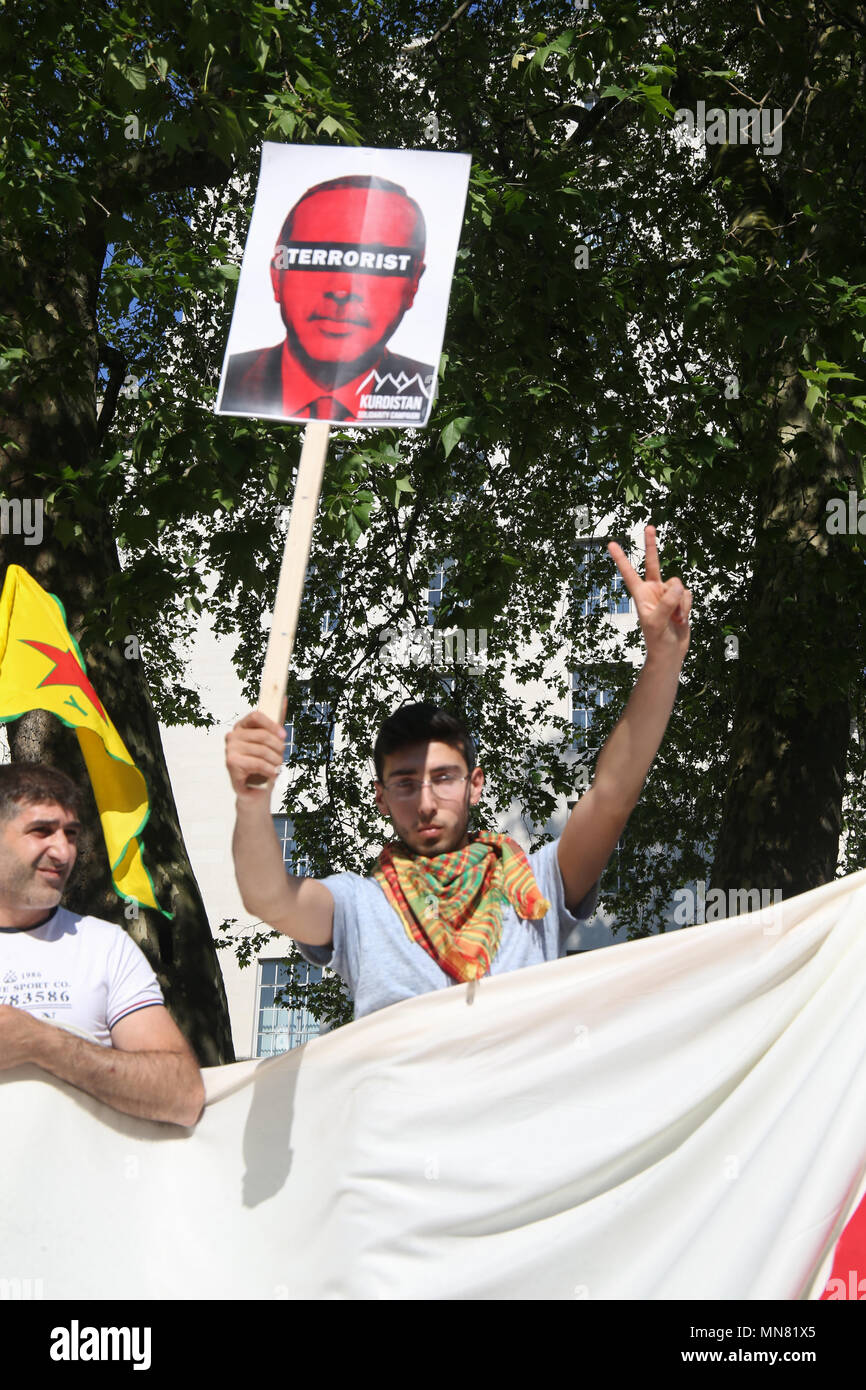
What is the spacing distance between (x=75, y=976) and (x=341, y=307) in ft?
5.81

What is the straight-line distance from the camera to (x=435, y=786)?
10.9 feet

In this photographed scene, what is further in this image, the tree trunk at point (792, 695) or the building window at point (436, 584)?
the building window at point (436, 584)

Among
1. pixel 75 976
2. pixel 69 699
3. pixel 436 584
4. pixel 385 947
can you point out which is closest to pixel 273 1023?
pixel 436 584

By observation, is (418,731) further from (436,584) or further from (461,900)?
(436,584)

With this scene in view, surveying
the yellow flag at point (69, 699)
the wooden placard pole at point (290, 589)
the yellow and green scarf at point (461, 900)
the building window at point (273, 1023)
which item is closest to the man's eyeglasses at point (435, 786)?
the yellow and green scarf at point (461, 900)

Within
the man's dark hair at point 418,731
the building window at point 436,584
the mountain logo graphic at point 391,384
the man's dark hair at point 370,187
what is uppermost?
the building window at point 436,584

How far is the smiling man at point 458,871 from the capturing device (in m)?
3.14

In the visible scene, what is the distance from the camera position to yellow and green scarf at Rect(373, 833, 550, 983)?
3188 millimetres

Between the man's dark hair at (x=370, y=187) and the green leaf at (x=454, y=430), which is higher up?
the green leaf at (x=454, y=430)

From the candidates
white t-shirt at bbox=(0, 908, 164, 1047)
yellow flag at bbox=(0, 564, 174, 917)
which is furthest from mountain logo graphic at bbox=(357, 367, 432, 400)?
yellow flag at bbox=(0, 564, 174, 917)

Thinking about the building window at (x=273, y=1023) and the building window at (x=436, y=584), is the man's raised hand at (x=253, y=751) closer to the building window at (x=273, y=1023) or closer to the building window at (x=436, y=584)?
the building window at (x=436, y=584)

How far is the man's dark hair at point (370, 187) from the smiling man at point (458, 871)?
87 cm

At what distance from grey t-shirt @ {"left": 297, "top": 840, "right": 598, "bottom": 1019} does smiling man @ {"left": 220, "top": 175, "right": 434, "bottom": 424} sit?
1.12 meters

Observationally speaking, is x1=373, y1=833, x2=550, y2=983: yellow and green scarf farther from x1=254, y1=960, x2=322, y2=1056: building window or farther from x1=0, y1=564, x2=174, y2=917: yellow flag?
x1=254, y1=960, x2=322, y2=1056: building window
